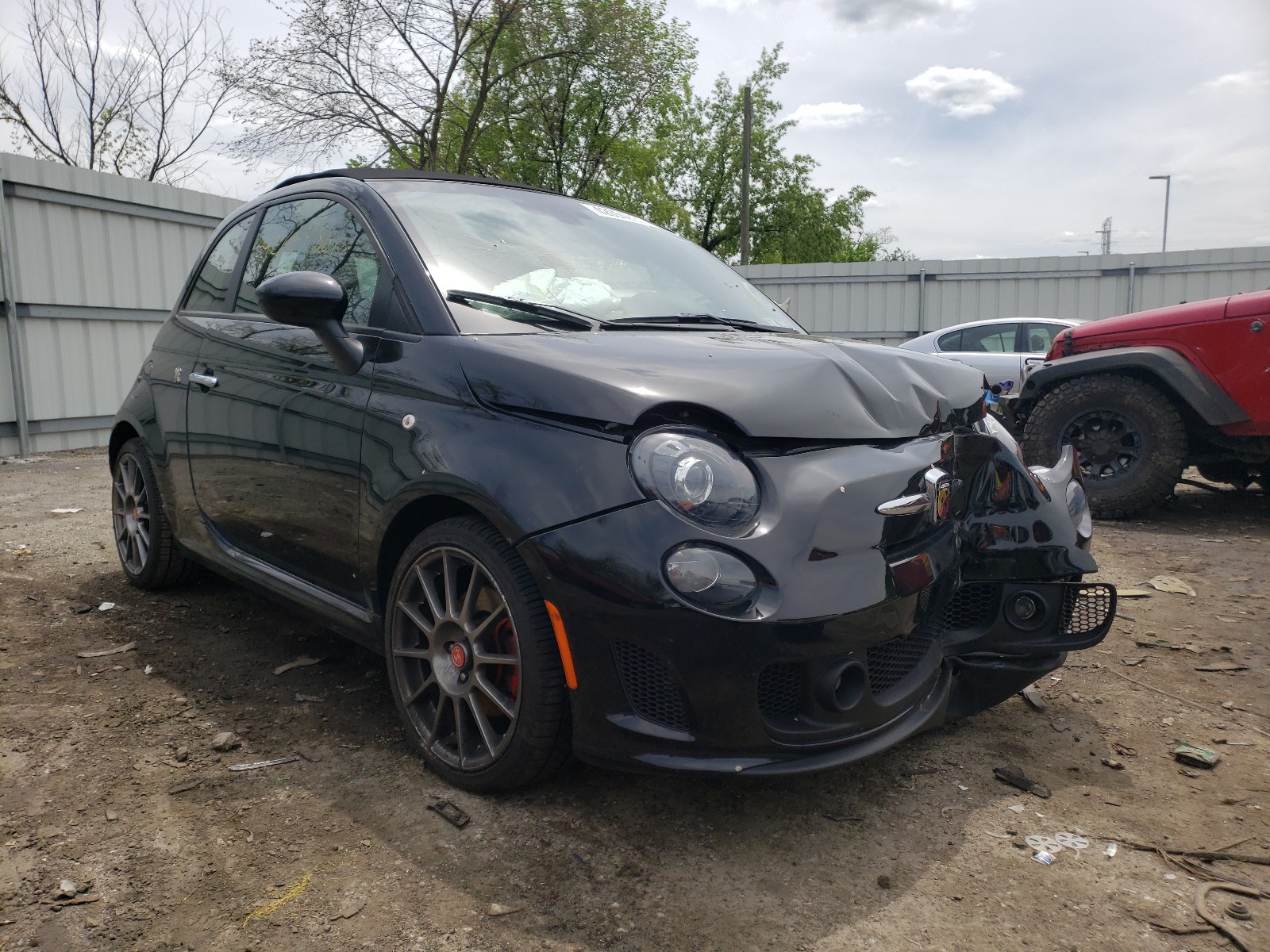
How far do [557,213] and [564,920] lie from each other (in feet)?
7.30

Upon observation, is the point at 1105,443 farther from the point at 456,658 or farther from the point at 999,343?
the point at 999,343

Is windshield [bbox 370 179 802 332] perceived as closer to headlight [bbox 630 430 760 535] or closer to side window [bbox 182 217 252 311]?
headlight [bbox 630 430 760 535]

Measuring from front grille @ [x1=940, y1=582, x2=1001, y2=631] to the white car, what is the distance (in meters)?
8.62

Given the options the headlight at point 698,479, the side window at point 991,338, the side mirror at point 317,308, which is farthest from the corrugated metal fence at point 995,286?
the headlight at point 698,479

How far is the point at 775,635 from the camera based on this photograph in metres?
1.93

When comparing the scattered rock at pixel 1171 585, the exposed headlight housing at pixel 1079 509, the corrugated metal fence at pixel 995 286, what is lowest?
the scattered rock at pixel 1171 585

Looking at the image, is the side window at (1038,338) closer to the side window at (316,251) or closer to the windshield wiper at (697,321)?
the windshield wiper at (697,321)

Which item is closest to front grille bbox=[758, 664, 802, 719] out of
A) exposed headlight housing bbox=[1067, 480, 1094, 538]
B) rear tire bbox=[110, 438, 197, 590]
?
exposed headlight housing bbox=[1067, 480, 1094, 538]

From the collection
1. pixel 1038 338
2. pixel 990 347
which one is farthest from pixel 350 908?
pixel 1038 338

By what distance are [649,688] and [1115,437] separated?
17.0ft

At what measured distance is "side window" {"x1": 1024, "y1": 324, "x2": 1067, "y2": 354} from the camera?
1095 centimetres

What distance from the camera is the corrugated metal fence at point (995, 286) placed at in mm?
14867

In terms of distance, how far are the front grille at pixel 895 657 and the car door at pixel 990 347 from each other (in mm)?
9039

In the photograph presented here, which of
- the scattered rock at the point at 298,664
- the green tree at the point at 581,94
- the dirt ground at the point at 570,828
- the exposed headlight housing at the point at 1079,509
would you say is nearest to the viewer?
the dirt ground at the point at 570,828
